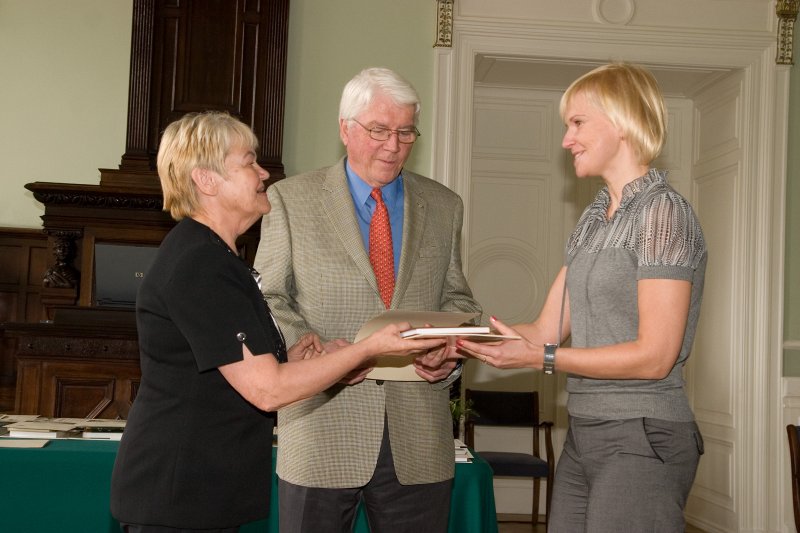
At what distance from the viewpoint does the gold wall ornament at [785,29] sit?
21.0ft

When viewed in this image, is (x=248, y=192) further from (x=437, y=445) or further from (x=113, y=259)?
(x=113, y=259)

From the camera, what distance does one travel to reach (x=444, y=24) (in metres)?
6.23

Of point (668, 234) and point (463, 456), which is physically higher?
point (668, 234)

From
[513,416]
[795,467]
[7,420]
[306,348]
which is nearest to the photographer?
[306,348]

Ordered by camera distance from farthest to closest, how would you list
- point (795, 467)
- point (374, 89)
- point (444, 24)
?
point (444, 24) → point (795, 467) → point (374, 89)

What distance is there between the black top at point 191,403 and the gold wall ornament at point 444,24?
459cm

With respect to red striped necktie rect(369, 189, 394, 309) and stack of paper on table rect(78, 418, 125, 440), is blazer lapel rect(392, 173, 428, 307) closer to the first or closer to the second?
red striped necktie rect(369, 189, 394, 309)

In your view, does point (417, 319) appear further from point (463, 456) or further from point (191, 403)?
point (463, 456)

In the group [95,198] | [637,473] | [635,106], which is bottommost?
[637,473]

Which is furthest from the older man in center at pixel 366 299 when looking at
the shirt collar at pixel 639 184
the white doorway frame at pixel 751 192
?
the white doorway frame at pixel 751 192

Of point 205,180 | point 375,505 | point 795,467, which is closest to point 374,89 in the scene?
point 205,180

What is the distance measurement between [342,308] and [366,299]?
7cm

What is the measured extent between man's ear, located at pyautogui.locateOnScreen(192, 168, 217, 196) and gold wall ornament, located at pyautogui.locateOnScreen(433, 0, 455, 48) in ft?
14.5

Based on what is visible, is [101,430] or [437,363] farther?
[101,430]
